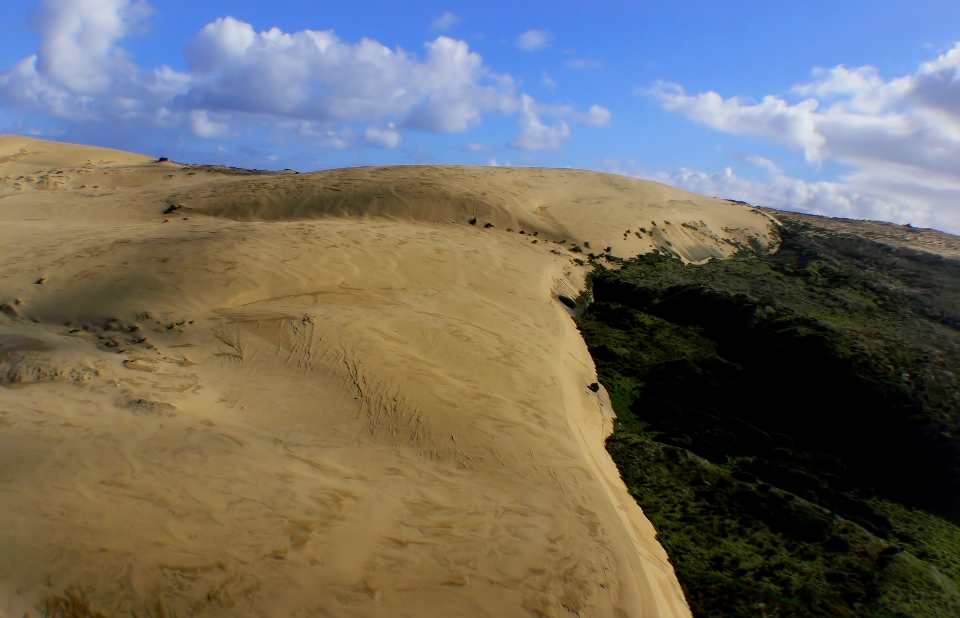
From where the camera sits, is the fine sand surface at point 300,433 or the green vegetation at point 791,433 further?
the green vegetation at point 791,433

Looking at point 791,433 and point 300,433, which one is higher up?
point 791,433

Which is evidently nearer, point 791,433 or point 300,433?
point 300,433

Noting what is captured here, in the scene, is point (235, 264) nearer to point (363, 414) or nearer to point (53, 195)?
point (363, 414)

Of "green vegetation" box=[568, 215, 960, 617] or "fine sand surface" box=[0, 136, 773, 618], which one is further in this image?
"green vegetation" box=[568, 215, 960, 617]

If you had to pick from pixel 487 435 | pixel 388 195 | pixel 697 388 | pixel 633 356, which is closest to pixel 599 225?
pixel 388 195
